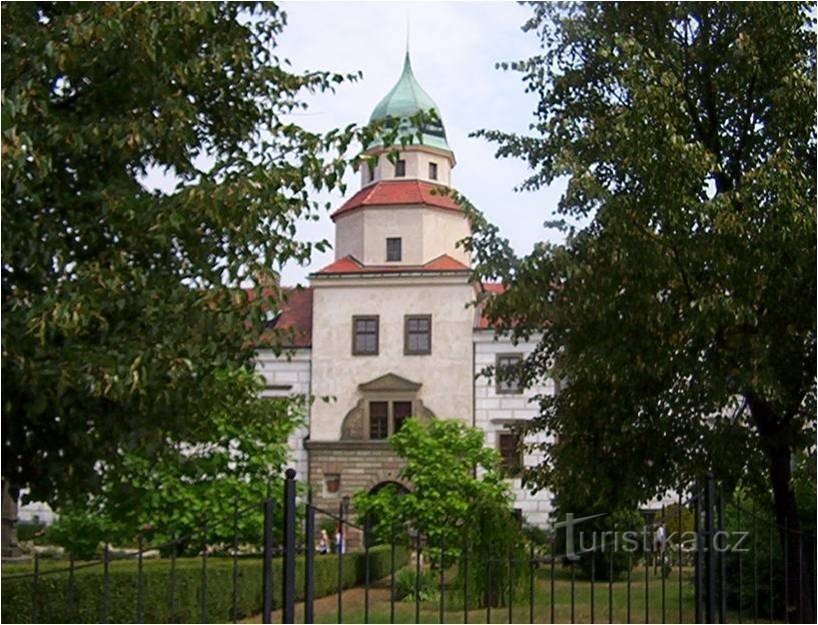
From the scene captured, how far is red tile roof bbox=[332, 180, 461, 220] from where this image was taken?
35156 millimetres

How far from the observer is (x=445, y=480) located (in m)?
25.1

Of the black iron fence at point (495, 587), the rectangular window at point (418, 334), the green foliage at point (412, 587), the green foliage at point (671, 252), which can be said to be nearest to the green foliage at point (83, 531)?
the black iron fence at point (495, 587)

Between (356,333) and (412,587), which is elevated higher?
(356,333)

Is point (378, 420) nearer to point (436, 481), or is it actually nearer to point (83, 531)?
point (436, 481)

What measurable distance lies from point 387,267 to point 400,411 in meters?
4.34

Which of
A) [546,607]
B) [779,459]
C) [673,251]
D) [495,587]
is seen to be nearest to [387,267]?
[495,587]

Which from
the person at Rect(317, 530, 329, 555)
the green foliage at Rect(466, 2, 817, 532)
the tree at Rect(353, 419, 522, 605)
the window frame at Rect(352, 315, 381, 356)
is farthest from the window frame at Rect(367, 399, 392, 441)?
the green foliage at Rect(466, 2, 817, 532)

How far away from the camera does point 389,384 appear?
3438 cm

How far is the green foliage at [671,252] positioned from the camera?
7316 mm

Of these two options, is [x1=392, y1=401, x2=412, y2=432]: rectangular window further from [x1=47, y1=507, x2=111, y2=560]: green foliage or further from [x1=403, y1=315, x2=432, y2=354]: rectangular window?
[x1=47, y1=507, x2=111, y2=560]: green foliage

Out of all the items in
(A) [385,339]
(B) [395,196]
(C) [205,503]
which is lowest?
(C) [205,503]

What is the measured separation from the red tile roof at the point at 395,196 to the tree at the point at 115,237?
29.1 m

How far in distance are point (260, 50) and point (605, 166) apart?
10.2 ft

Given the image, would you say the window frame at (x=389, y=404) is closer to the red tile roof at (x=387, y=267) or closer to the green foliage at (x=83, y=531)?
the red tile roof at (x=387, y=267)
